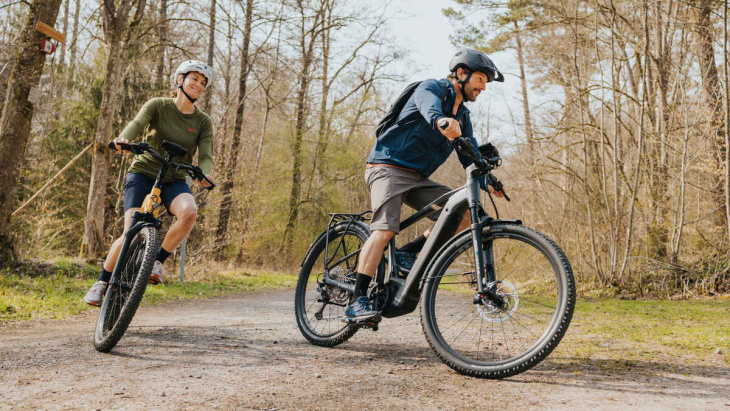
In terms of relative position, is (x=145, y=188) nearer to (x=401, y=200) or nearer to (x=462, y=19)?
(x=401, y=200)

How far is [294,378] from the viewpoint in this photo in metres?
2.96

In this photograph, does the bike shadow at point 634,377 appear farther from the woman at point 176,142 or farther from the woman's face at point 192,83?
the woman's face at point 192,83

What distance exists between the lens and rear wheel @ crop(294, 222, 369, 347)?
4.07 m

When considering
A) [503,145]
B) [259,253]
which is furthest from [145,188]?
[259,253]

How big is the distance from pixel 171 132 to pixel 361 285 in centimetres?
200

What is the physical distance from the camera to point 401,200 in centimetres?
377

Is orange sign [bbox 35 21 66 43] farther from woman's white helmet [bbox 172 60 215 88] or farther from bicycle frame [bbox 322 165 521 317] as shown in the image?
bicycle frame [bbox 322 165 521 317]

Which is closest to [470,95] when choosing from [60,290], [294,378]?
[294,378]

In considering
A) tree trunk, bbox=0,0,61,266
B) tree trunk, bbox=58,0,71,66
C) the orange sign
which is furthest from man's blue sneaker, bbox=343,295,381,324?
tree trunk, bbox=58,0,71,66

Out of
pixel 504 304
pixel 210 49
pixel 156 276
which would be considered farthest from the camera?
pixel 210 49

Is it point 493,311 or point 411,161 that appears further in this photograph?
point 411,161

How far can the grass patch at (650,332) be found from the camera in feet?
12.2

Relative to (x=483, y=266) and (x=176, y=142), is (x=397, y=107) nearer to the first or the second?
(x=483, y=266)

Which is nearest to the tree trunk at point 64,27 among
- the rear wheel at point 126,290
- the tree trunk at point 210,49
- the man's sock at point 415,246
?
the tree trunk at point 210,49
